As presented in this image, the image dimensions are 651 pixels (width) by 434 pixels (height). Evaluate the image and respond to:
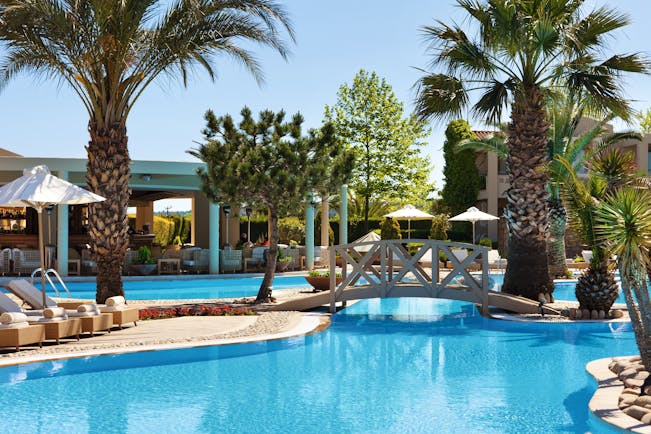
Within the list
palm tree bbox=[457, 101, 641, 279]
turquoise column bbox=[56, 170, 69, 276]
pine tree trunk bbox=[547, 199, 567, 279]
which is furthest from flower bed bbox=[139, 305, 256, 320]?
pine tree trunk bbox=[547, 199, 567, 279]

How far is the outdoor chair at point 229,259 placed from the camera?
25156 millimetres

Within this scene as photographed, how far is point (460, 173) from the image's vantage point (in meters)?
35.2

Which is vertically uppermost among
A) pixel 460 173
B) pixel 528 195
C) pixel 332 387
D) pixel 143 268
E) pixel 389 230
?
pixel 460 173

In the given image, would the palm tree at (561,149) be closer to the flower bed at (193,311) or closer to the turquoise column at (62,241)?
the flower bed at (193,311)

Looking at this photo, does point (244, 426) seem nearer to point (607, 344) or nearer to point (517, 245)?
point (607, 344)

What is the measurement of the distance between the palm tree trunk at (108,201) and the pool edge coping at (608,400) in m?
9.71

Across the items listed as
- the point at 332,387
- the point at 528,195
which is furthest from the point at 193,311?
the point at 528,195

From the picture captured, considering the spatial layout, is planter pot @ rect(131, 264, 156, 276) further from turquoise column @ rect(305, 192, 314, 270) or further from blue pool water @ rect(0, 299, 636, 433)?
→ blue pool water @ rect(0, 299, 636, 433)

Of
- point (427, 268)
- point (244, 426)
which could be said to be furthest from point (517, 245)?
point (427, 268)

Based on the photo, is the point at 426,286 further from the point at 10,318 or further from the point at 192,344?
the point at 10,318

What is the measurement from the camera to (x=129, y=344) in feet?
35.8

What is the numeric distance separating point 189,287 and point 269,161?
8.53m

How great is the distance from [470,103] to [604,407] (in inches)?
367

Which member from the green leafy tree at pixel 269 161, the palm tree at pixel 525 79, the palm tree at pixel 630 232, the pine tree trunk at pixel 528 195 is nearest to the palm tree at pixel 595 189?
the pine tree trunk at pixel 528 195
